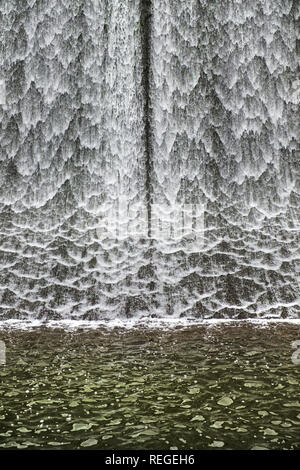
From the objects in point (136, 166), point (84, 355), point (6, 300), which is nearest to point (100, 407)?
point (84, 355)

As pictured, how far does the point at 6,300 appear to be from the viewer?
519 centimetres

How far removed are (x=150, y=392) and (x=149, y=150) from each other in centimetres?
386

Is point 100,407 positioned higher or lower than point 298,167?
lower

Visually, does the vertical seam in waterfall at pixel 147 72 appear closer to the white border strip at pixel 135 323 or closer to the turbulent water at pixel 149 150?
the turbulent water at pixel 149 150

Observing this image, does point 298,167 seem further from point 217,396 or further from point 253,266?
point 217,396

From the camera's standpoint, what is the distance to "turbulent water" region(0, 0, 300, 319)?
5402 millimetres

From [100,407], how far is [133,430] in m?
0.34

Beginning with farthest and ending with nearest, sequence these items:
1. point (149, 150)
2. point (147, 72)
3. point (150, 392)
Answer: point (147, 72) < point (149, 150) < point (150, 392)

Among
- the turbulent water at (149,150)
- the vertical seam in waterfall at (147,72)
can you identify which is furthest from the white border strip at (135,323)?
the vertical seam in waterfall at (147,72)

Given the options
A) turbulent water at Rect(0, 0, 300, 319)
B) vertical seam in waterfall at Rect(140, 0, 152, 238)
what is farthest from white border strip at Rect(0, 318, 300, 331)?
vertical seam in waterfall at Rect(140, 0, 152, 238)

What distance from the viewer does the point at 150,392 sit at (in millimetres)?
2848

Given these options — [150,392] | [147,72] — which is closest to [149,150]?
[147,72]

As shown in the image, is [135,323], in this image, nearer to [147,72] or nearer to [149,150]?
[149,150]

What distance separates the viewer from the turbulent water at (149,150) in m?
5.40
